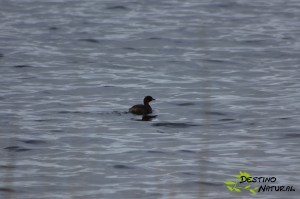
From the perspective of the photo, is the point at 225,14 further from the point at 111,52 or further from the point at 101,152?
the point at 101,152

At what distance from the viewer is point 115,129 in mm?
15531

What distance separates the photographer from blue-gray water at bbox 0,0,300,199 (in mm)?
12258

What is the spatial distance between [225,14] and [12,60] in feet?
31.8

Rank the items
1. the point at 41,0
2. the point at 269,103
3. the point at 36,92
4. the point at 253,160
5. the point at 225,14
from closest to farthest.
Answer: the point at 253,160 → the point at 269,103 → the point at 36,92 → the point at 225,14 → the point at 41,0

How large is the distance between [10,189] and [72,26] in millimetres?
17009

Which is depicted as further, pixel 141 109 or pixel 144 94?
pixel 144 94

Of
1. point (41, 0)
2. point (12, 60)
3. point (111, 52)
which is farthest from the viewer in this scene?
point (41, 0)

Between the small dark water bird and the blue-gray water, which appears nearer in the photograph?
the blue-gray water

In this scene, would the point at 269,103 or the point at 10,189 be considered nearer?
the point at 10,189

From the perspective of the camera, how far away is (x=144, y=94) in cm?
1931

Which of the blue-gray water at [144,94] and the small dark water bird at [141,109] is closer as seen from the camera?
the blue-gray water at [144,94]

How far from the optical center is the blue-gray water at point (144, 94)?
12258 millimetres

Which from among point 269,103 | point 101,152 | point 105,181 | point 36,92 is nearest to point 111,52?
point 36,92

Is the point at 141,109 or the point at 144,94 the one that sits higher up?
the point at 141,109
